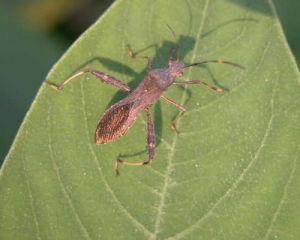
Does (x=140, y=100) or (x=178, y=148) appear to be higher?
(x=140, y=100)

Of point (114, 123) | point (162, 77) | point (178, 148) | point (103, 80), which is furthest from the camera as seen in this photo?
→ point (162, 77)

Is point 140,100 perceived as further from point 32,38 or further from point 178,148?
point 32,38

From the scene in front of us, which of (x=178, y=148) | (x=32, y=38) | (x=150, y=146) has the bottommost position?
(x=178, y=148)

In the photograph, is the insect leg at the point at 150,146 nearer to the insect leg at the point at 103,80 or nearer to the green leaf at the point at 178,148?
the green leaf at the point at 178,148

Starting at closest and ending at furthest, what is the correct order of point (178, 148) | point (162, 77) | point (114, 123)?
point (178, 148), point (114, 123), point (162, 77)

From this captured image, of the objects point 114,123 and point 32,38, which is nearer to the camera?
point 114,123

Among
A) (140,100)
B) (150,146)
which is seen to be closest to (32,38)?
(140,100)

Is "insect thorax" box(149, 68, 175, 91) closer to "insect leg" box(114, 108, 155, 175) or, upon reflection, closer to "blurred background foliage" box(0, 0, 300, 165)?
"insect leg" box(114, 108, 155, 175)

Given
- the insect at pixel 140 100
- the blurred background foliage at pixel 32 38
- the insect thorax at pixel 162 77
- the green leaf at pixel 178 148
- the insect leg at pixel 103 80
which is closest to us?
the green leaf at pixel 178 148

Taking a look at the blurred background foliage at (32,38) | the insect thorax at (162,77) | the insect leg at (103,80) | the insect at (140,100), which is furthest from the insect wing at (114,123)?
the blurred background foliage at (32,38)
